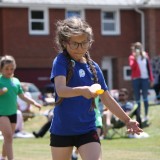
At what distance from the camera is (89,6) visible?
42188 millimetres

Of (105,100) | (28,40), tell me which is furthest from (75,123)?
(28,40)

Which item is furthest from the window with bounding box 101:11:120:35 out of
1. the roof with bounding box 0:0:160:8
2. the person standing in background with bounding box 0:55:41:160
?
the person standing in background with bounding box 0:55:41:160

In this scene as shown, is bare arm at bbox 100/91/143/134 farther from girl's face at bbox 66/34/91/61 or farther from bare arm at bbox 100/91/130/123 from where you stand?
girl's face at bbox 66/34/91/61

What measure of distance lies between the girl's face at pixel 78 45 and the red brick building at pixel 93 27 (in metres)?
33.3

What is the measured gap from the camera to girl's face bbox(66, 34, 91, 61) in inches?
275

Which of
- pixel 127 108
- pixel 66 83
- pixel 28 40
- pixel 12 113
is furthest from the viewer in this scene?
pixel 28 40

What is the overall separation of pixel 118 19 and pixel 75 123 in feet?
120

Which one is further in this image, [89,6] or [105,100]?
[89,6]

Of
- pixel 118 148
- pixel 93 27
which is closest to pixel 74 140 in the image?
pixel 118 148

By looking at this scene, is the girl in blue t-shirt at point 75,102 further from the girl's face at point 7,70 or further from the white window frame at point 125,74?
the white window frame at point 125,74

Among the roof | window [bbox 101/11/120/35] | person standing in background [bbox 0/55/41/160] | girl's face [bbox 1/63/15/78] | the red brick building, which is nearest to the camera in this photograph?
A: person standing in background [bbox 0/55/41/160]

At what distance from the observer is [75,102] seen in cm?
713

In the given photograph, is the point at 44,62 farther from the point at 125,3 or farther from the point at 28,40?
the point at 125,3

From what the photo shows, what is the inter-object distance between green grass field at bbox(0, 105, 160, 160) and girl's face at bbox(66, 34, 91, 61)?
20.2 feet
